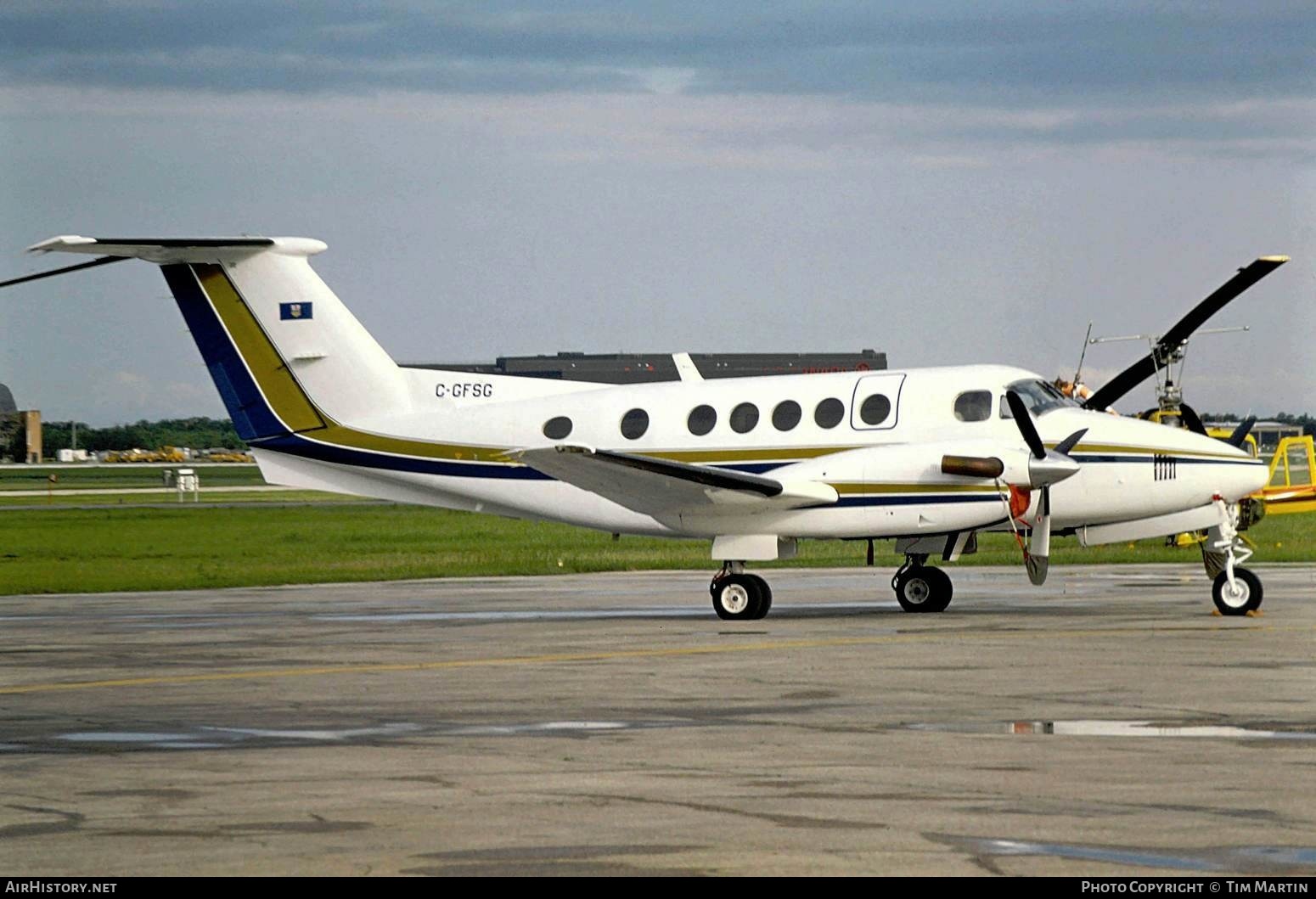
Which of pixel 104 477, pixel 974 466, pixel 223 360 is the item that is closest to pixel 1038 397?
pixel 974 466

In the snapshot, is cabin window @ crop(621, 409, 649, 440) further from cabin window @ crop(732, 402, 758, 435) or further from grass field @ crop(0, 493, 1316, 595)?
grass field @ crop(0, 493, 1316, 595)

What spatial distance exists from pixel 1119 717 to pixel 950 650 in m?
5.23

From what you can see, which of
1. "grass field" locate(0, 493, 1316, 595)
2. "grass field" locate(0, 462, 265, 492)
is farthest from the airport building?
"grass field" locate(0, 493, 1316, 595)

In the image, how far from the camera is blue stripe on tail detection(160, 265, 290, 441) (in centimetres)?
2559

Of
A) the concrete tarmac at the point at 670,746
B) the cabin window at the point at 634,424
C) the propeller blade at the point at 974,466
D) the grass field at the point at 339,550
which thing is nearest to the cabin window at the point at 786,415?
the cabin window at the point at 634,424

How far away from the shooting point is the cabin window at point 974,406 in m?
22.2

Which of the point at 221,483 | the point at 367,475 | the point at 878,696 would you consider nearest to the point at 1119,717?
the point at 878,696

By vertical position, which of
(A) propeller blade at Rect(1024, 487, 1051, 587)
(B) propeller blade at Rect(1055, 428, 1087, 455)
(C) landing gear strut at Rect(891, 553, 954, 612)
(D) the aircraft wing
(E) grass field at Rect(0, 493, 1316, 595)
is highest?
(B) propeller blade at Rect(1055, 428, 1087, 455)

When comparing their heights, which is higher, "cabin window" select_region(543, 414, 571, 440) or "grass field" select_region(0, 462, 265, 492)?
"cabin window" select_region(543, 414, 571, 440)

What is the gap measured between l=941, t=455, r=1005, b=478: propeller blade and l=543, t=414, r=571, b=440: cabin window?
572cm

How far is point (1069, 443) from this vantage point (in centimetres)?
2170

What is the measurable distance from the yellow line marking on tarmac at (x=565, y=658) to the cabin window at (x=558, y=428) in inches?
254

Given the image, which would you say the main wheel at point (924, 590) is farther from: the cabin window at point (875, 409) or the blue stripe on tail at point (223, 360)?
the blue stripe on tail at point (223, 360)

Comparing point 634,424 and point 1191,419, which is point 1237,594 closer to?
point 1191,419
